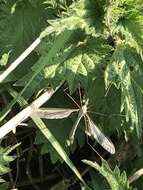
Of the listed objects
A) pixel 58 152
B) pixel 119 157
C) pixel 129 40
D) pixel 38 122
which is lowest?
pixel 119 157

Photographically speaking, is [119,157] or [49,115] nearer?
[49,115]

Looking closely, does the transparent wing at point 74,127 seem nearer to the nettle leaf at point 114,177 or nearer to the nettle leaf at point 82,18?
the nettle leaf at point 114,177

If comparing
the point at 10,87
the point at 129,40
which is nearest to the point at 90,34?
the point at 129,40

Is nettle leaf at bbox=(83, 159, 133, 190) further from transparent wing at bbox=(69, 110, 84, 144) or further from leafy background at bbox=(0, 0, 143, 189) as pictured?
transparent wing at bbox=(69, 110, 84, 144)

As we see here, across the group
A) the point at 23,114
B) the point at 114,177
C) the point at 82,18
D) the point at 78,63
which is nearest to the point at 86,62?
the point at 78,63

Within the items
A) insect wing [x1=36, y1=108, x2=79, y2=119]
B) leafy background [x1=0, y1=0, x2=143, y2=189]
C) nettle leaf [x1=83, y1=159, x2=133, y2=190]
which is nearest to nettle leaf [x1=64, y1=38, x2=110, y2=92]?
leafy background [x1=0, y1=0, x2=143, y2=189]

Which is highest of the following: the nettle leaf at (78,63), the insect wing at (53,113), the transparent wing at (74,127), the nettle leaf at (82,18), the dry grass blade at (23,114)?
the nettle leaf at (82,18)

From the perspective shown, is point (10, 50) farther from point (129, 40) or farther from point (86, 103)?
point (129, 40)

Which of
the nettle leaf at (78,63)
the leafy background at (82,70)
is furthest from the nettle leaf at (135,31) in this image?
the nettle leaf at (78,63)
